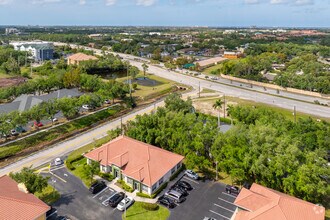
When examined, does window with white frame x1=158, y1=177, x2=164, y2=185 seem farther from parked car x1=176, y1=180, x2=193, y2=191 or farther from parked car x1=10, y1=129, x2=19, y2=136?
parked car x1=10, y1=129, x2=19, y2=136

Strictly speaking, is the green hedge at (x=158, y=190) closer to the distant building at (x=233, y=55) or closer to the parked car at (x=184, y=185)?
the parked car at (x=184, y=185)

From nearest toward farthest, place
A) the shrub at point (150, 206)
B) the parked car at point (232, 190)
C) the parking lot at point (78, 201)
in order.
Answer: the parking lot at point (78, 201)
the shrub at point (150, 206)
the parked car at point (232, 190)

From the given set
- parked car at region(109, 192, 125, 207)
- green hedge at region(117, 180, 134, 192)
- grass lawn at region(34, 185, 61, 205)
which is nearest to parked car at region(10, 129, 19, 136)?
grass lawn at region(34, 185, 61, 205)

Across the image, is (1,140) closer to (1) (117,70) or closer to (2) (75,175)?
(2) (75,175)

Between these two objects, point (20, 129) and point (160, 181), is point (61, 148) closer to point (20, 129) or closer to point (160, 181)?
point (20, 129)

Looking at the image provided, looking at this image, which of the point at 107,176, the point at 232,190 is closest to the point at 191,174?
the point at 232,190

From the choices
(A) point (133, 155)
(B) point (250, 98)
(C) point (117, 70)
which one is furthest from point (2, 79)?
(B) point (250, 98)

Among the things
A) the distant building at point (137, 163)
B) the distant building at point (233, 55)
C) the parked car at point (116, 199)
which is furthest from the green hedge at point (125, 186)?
the distant building at point (233, 55)
